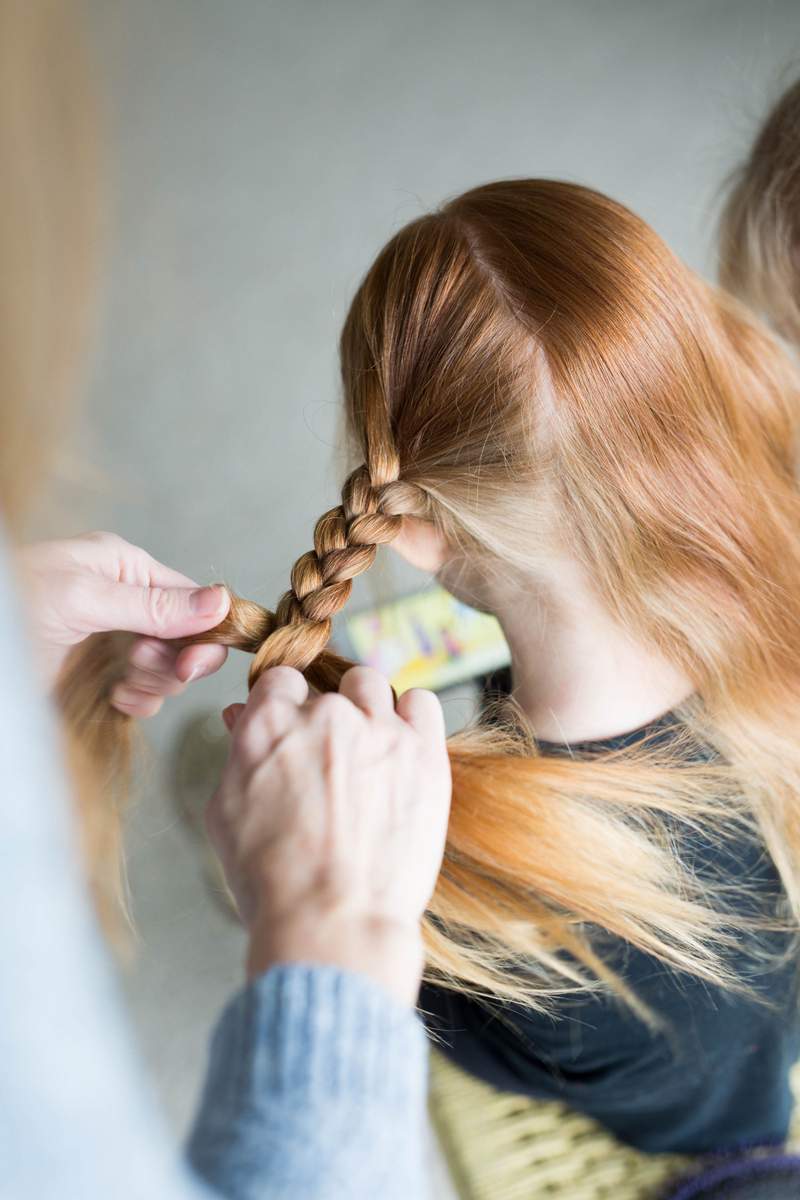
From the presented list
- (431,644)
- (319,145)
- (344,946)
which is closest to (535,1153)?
(344,946)

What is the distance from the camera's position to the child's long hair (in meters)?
0.64

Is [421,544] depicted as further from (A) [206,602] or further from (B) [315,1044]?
(B) [315,1044]

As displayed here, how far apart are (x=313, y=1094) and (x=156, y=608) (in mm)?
344

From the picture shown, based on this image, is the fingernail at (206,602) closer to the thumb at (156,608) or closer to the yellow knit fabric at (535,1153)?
the thumb at (156,608)

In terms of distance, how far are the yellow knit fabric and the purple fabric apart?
35 mm

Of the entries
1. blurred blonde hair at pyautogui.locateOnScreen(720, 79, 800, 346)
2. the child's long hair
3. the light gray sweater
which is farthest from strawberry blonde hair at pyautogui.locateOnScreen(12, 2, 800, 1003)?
blurred blonde hair at pyautogui.locateOnScreen(720, 79, 800, 346)

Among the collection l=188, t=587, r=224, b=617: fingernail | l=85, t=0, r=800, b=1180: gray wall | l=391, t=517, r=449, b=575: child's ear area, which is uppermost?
l=85, t=0, r=800, b=1180: gray wall

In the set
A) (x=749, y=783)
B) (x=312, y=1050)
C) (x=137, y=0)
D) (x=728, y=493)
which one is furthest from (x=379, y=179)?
(x=312, y=1050)

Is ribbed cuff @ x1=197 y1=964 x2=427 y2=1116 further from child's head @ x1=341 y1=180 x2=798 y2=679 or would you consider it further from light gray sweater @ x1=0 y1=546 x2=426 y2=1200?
child's head @ x1=341 y1=180 x2=798 y2=679

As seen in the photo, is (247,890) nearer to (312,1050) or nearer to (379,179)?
(312,1050)

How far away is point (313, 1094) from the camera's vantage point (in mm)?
381

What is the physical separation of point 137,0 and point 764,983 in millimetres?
1902

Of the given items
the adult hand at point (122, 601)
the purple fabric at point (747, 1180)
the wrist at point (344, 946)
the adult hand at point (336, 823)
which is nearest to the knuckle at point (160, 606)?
the adult hand at point (122, 601)

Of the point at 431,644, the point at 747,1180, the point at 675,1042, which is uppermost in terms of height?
the point at 431,644
